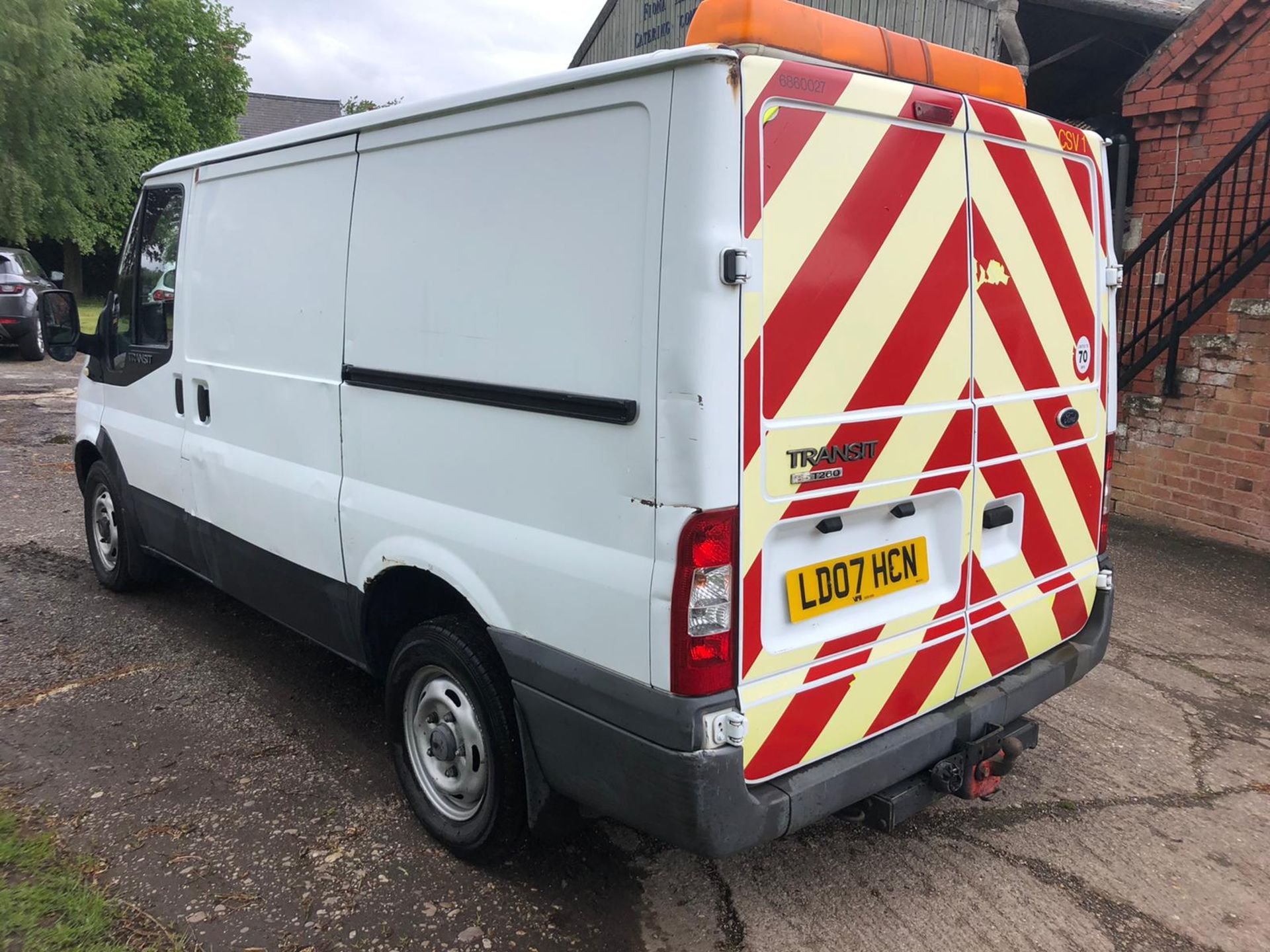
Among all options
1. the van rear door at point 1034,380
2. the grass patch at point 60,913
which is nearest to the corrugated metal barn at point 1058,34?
the van rear door at point 1034,380

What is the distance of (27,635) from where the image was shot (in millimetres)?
4672

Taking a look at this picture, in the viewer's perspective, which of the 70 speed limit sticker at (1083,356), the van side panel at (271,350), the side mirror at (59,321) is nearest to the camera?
the 70 speed limit sticker at (1083,356)

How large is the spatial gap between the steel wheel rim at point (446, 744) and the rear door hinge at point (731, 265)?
152 centimetres

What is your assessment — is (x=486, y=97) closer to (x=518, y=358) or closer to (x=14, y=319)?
(x=518, y=358)

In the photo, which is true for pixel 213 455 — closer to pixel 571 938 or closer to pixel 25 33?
pixel 571 938

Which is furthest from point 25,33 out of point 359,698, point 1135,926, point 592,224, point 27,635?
point 1135,926

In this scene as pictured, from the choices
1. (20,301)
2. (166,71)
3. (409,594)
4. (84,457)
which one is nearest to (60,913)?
(409,594)

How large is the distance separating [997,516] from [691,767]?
134cm

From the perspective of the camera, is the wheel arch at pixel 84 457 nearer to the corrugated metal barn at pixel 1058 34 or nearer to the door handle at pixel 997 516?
the door handle at pixel 997 516

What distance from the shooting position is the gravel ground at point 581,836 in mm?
2691

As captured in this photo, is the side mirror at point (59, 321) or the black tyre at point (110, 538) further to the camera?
the black tyre at point (110, 538)

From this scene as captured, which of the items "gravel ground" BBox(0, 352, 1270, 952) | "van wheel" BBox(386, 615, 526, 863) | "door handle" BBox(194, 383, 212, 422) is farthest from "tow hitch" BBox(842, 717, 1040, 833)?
"door handle" BBox(194, 383, 212, 422)

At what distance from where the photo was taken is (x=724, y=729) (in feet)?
7.25

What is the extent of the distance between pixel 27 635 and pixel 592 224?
3.98m
